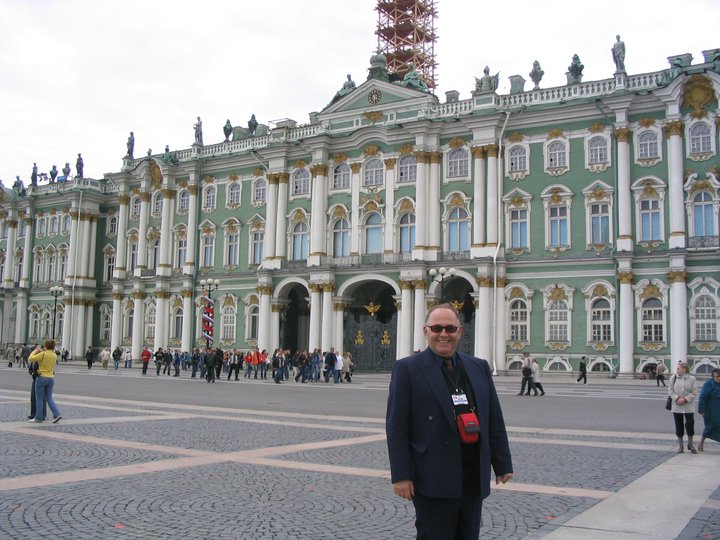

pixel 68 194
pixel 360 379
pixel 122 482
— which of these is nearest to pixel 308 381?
pixel 360 379

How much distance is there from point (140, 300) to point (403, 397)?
57.8 meters

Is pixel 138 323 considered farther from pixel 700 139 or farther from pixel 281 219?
pixel 700 139

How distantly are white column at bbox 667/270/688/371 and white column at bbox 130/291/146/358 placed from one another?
39547 millimetres

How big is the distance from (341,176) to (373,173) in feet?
8.51

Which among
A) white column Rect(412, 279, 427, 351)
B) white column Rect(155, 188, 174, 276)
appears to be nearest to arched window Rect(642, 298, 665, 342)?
white column Rect(412, 279, 427, 351)

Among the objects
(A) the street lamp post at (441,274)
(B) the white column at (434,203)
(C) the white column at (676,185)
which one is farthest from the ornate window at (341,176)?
(C) the white column at (676,185)

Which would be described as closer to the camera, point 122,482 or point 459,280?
point 122,482

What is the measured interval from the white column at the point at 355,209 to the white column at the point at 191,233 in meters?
14.4

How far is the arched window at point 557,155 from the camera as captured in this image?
145 feet

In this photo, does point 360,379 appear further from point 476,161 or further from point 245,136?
point 245,136

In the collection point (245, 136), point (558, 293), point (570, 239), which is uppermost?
point (245, 136)

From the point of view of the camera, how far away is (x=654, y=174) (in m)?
41.2

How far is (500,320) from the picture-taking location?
44.1m

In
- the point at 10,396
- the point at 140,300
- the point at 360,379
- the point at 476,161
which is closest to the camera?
the point at 10,396
